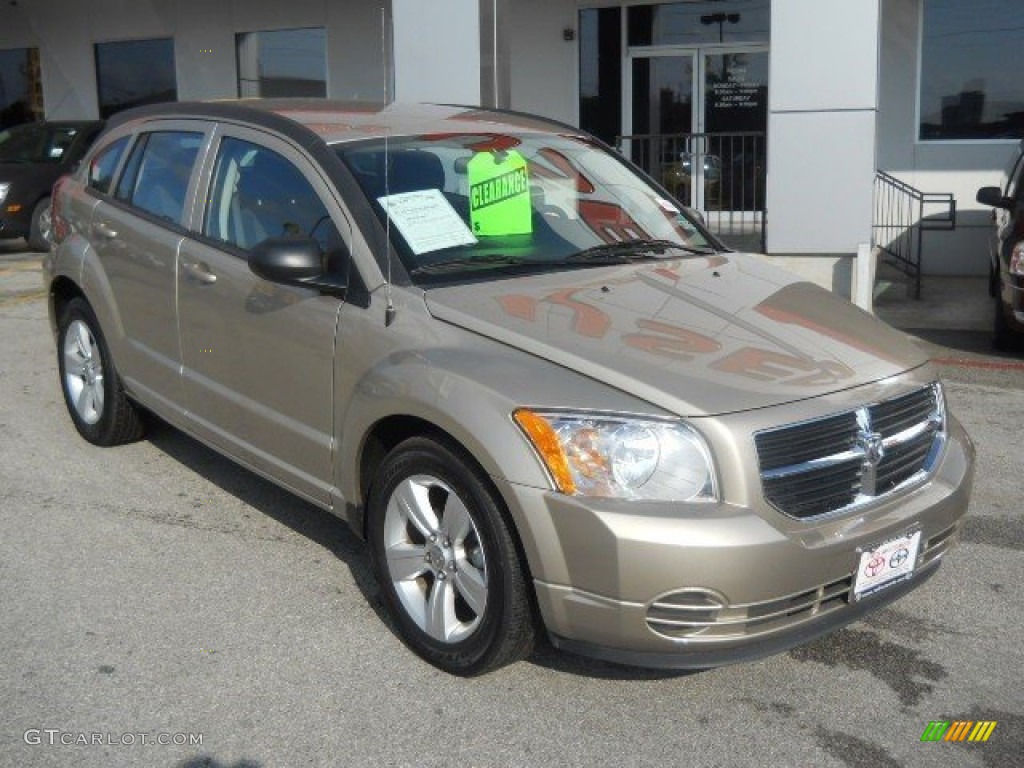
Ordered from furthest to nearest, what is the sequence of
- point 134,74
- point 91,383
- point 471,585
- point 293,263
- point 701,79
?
1. point 134,74
2. point 701,79
3. point 91,383
4. point 293,263
5. point 471,585

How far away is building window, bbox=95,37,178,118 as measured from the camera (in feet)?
60.5

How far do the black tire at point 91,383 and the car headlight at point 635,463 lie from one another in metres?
3.22

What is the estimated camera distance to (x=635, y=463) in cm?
322

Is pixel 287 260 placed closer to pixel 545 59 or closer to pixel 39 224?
pixel 545 59

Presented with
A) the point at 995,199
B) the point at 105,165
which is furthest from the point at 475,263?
the point at 995,199

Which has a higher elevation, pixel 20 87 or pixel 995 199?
pixel 20 87

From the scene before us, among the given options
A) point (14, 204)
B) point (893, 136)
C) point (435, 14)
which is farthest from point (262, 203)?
point (14, 204)

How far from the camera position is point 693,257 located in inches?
183

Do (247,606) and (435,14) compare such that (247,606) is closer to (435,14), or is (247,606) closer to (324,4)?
(435,14)

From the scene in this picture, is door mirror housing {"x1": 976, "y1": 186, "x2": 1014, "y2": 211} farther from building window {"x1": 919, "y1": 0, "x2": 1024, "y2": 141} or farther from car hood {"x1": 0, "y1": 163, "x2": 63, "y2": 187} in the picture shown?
car hood {"x1": 0, "y1": 163, "x2": 63, "y2": 187}

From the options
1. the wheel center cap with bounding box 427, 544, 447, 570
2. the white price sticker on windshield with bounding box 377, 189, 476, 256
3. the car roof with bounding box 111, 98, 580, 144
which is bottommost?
the wheel center cap with bounding box 427, 544, 447, 570

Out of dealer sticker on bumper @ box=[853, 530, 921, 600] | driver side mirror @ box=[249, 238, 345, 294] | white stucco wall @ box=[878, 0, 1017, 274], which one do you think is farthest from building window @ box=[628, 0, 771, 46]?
dealer sticker on bumper @ box=[853, 530, 921, 600]

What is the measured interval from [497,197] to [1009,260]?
5.19m

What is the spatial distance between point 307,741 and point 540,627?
0.75m
